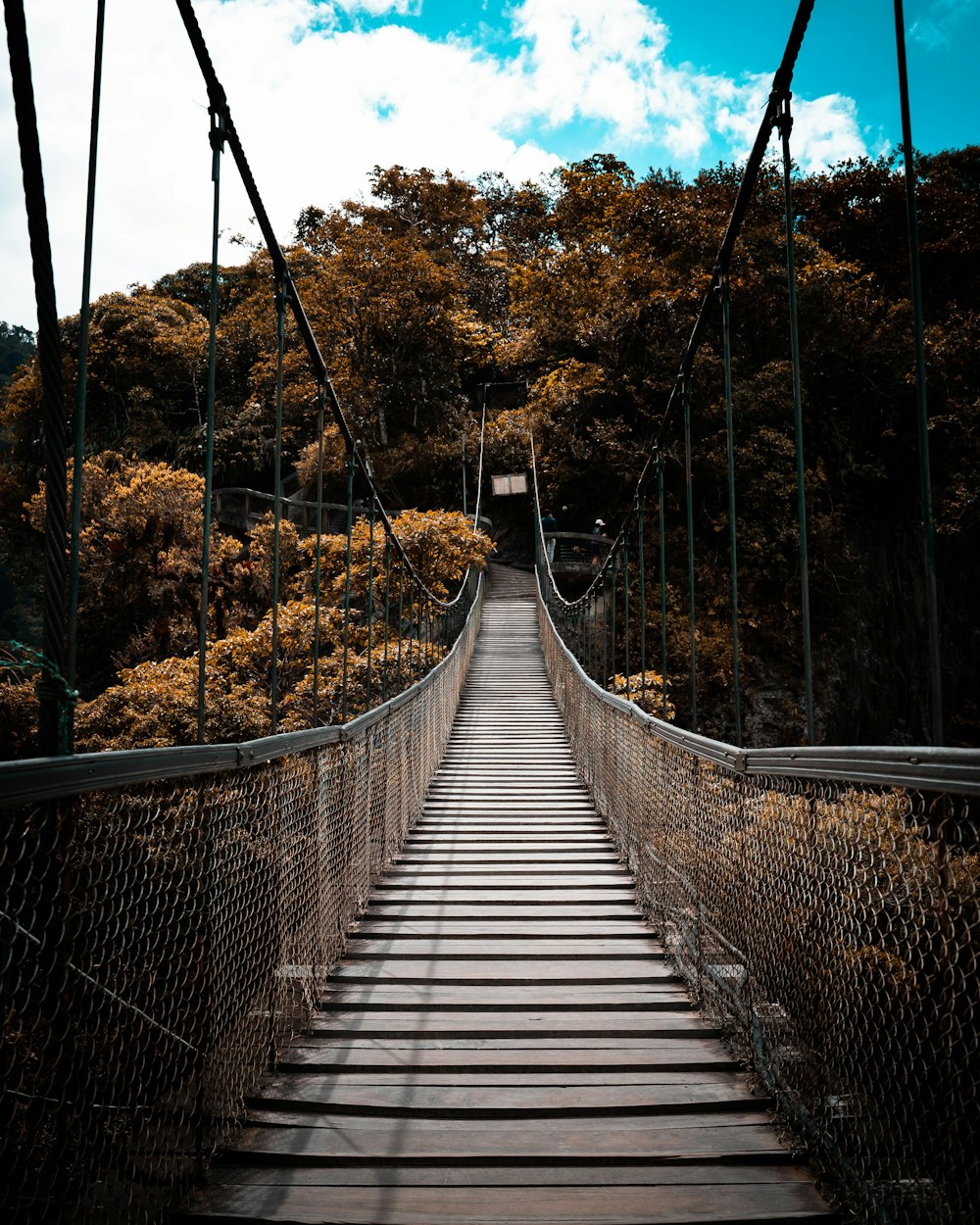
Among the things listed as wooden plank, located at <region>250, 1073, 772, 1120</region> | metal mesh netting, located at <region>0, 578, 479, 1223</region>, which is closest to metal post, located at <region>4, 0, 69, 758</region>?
metal mesh netting, located at <region>0, 578, 479, 1223</region>

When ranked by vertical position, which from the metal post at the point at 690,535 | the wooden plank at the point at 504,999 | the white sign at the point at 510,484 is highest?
the white sign at the point at 510,484

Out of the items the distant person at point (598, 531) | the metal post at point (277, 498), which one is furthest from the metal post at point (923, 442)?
the distant person at point (598, 531)

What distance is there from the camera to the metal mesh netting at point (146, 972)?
3.53ft

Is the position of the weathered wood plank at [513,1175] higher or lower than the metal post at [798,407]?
lower

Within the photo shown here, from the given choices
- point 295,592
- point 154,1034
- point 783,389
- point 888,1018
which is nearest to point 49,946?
point 154,1034

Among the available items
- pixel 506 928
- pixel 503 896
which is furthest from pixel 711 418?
pixel 506 928

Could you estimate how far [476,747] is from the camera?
307 inches

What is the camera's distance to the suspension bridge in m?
1.14

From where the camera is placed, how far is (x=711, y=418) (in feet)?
48.5

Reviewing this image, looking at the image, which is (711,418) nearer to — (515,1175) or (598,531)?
(598,531)

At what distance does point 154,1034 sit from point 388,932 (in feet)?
6.21

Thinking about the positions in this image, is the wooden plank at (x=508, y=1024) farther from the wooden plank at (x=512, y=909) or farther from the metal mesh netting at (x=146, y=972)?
the wooden plank at (x=512, y=909)

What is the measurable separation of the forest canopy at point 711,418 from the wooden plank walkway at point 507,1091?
7.78m

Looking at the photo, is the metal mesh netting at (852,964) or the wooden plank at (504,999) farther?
the wooden plank at (504,999)
